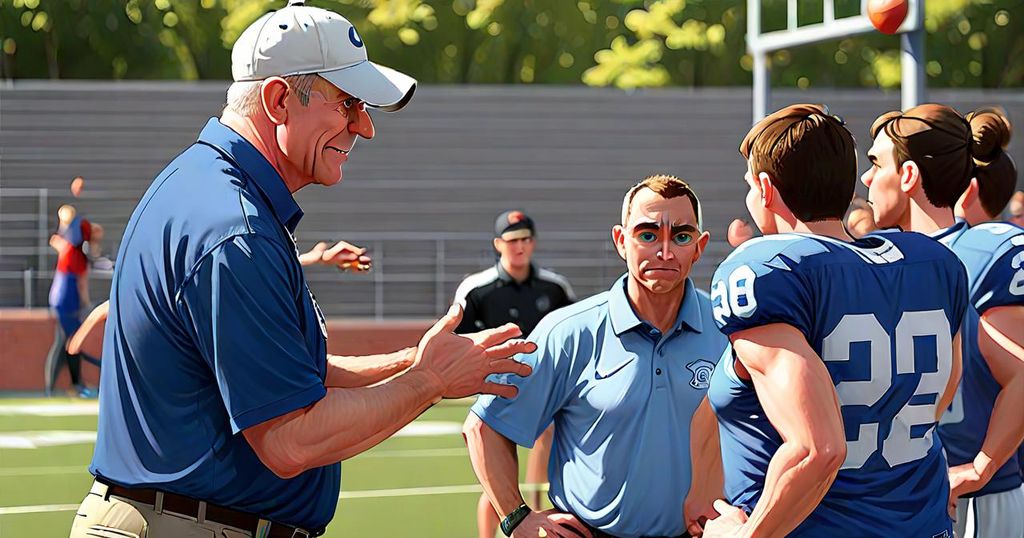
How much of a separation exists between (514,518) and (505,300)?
5864 millimetres

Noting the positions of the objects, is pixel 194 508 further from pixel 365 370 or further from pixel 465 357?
pixel 365 370

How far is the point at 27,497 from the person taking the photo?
10367mm

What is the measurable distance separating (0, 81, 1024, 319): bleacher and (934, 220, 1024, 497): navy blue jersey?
15.5 m

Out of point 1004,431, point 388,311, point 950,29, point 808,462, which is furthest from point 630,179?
point 950,29

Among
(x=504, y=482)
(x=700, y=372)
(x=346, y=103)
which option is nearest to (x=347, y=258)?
(x=504, y=482)

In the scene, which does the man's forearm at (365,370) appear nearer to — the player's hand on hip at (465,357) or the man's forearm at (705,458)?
the player's hand on hip at (465,357)

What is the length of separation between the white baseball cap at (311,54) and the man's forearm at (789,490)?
131 centimetres

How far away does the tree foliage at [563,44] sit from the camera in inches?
1528

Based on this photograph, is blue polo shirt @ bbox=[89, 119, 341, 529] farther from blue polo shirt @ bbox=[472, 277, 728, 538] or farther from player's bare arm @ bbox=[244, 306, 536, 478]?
blue polo shirt @ bbox=[472, 277, 728, 538]

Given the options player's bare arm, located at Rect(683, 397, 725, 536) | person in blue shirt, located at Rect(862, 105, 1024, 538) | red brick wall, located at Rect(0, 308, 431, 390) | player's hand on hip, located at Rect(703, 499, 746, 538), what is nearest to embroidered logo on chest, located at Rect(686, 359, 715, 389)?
player's bare arm, located at Rect(683, 397, 725, 536)

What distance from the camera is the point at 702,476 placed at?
14.8ft

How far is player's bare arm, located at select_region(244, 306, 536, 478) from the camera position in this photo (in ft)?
10.4

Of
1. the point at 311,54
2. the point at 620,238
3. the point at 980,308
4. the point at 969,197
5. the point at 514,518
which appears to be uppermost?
the point at 311,54

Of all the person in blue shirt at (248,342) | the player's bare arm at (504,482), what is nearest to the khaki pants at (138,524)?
the person in blue shirt at (248,342)
